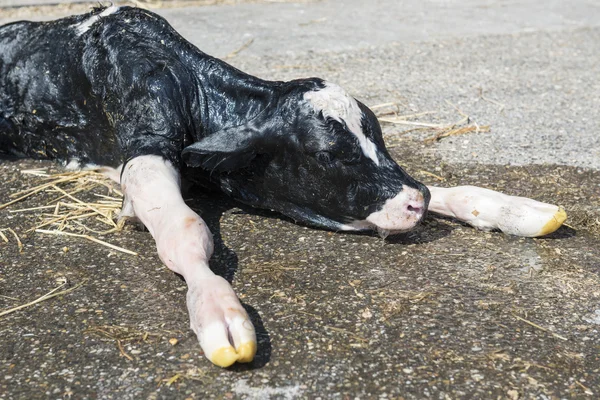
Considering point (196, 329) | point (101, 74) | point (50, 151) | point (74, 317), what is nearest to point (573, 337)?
point (196, 329)

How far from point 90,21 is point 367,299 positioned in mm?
2424

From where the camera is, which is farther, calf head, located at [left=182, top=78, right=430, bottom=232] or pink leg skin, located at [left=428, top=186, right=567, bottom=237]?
pink leg skin, located at [left=428, top=186, right=567, bottom=237]

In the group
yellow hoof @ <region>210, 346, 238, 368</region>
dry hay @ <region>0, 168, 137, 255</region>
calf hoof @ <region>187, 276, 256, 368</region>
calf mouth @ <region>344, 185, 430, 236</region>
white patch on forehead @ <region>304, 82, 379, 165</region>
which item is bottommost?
dry hay @ <region>0, 168, 137, 255</region>

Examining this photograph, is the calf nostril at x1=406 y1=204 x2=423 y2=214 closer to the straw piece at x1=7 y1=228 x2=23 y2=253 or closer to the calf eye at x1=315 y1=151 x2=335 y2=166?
the calf eye at x1=315 y1=151 x2=335 y2=166

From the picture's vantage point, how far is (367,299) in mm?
3580

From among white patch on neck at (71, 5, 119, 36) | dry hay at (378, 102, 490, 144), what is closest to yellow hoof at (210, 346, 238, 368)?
white patch on neck at (71, 5, 119, 36)

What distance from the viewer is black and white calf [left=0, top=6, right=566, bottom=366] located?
13.0 ft

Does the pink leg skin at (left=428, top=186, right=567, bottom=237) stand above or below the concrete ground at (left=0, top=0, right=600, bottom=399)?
above

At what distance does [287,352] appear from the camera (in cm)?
318

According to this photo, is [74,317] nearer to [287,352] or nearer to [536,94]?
[287,352]

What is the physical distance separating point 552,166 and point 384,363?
99.3 inches

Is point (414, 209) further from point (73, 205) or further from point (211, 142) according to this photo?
point (73, 205)

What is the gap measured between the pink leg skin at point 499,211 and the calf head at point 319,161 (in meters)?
0.37

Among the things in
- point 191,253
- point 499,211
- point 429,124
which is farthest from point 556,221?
point 429,124
